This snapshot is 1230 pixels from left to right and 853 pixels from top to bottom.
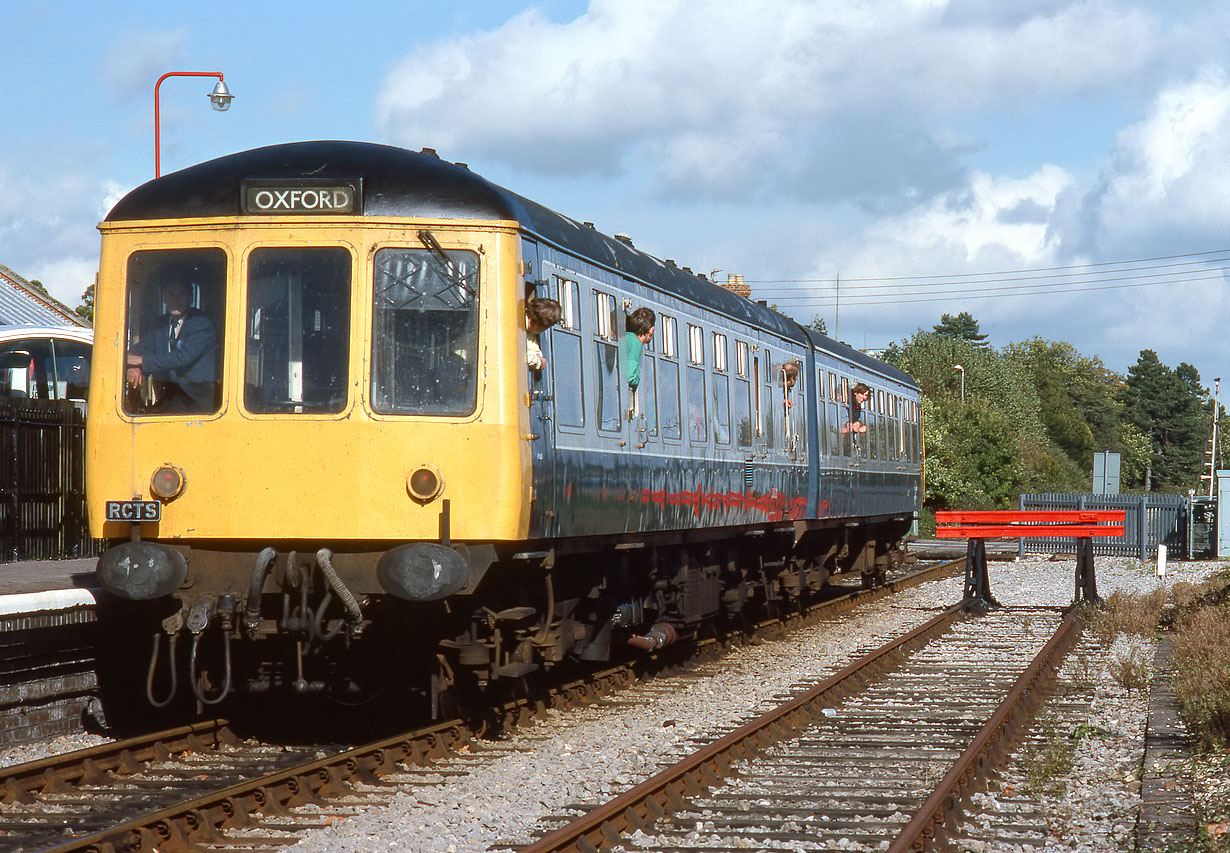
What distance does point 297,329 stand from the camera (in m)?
8.82

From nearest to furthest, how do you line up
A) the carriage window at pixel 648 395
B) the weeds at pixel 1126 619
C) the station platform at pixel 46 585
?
the station platform at pixel 46 585 < the carriage window at pixel 648 395 < the weeds at pixel 1126 619

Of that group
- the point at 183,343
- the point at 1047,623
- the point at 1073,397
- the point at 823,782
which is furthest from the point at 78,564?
the point at 1073,397

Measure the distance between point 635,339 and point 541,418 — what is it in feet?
7.15

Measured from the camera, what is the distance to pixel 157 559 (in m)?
8.58

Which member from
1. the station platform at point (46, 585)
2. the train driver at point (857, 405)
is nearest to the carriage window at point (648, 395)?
the station platform at point (46, 585)

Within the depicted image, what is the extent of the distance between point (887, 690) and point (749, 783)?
4.04 meters

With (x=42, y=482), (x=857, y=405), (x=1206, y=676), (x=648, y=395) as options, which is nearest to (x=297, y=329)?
(x=648, y=395)

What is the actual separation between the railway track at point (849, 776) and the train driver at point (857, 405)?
6.79 meters

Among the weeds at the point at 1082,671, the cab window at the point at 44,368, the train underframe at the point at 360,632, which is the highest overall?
the cab window at the point at 44,368

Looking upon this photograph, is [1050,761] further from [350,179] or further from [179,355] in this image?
[179,355]

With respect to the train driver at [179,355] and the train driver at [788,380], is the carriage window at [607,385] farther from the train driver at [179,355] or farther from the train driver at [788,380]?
the train driver at [788,380]

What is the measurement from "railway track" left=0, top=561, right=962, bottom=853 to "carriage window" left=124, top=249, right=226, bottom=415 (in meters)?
1.93

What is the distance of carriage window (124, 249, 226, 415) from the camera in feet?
29.1

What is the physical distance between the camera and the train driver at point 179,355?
8867mm
